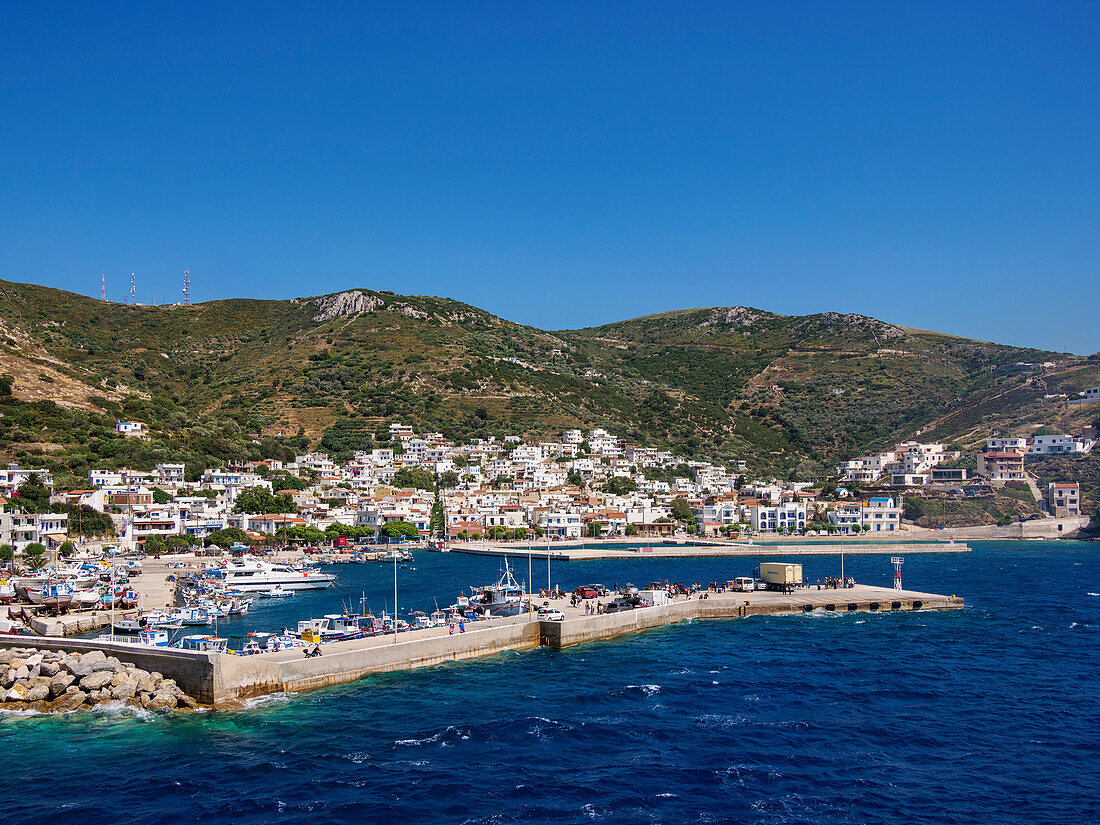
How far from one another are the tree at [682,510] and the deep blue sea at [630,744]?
74.4 meters

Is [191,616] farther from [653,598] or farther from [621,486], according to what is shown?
[621,486]

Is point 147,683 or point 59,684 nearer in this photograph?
point 59,684

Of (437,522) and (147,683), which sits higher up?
(437,522)

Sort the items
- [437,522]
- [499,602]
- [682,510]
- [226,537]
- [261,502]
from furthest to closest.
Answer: [682,510] < [437,522] < [261,502] < [226,537] < [499,602]

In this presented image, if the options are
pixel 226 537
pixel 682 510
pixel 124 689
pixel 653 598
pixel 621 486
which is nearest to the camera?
pixel 124 689

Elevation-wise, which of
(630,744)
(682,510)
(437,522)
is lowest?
(630,744)

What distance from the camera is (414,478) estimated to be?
113 metres

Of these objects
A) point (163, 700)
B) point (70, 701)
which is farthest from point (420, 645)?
point (70, 701)

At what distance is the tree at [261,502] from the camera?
8556cm

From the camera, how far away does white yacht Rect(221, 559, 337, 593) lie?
185 feet

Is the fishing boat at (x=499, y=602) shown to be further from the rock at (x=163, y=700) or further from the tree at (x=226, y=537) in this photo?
the tree at (x=226, y=537)

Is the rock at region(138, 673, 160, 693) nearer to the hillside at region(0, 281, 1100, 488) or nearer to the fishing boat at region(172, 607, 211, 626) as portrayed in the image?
the fishing boat at region(172, 607, 211, 626)

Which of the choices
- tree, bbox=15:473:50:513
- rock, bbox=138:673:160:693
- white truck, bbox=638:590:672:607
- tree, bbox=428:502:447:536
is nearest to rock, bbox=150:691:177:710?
rock, bbox=138:673:160:693

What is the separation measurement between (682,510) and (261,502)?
53.6m
